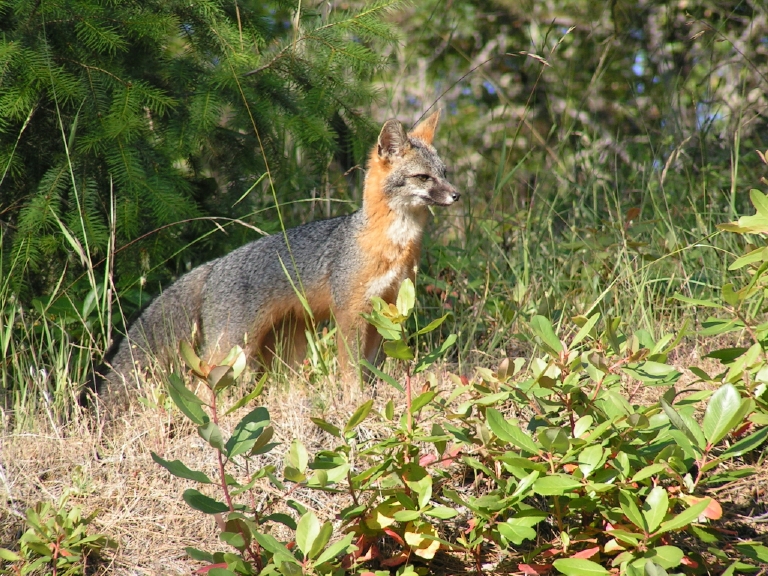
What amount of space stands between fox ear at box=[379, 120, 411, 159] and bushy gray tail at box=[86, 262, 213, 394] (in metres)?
1.19

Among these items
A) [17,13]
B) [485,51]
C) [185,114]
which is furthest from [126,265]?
[485,51]

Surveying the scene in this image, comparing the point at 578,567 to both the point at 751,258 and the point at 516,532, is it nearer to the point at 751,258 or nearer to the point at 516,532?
the point at 516,532

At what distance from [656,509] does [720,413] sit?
0.32m

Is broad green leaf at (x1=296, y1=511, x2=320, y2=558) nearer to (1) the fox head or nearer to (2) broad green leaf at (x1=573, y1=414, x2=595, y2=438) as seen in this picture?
(2) broad green leaf at (x1=573, y1=414, x2=595, y2=438)

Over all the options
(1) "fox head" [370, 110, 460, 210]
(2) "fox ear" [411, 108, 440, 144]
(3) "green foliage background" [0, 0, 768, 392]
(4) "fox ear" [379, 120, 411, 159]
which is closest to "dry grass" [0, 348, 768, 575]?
(3) "green foliage background" [0, 0, 768, 392]

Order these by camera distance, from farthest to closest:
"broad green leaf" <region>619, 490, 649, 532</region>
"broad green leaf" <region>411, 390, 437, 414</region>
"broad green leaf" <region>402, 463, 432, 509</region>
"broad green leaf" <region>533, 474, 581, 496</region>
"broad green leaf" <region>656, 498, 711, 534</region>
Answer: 1. "broad green leaf" <region>411, 390, 437, 414</region>
2. "broad green leaf" <region>402, 463, 432, 509</region>
3. "broad green leaf" <region>533, 474, 581, 496</region>
4. "broad green leaf" <region>619, 490, 649, 532</region>
5. "broad green leaf" <region>656, 498, 711, 534</region>

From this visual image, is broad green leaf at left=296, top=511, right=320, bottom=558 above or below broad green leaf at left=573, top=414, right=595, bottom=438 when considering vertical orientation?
below

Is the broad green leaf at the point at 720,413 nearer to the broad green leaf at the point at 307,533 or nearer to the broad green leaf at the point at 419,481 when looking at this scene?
the broad green leaf at the point at 419,481

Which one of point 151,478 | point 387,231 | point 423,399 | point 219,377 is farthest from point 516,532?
point 387,231

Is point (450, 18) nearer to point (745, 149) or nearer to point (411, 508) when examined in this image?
point (745, 149)

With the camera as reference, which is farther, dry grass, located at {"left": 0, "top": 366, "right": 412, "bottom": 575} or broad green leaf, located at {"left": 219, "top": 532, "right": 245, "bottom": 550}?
dry grass, located at {"left": 0, "top": 366, "right": 412, "bottom": 575}

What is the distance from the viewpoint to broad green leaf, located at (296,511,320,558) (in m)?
2.14

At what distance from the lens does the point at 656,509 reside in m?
2.10

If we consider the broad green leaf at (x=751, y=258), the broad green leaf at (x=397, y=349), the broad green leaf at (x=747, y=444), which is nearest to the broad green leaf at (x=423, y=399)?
the broad green leaf at (x=397, y=349)
